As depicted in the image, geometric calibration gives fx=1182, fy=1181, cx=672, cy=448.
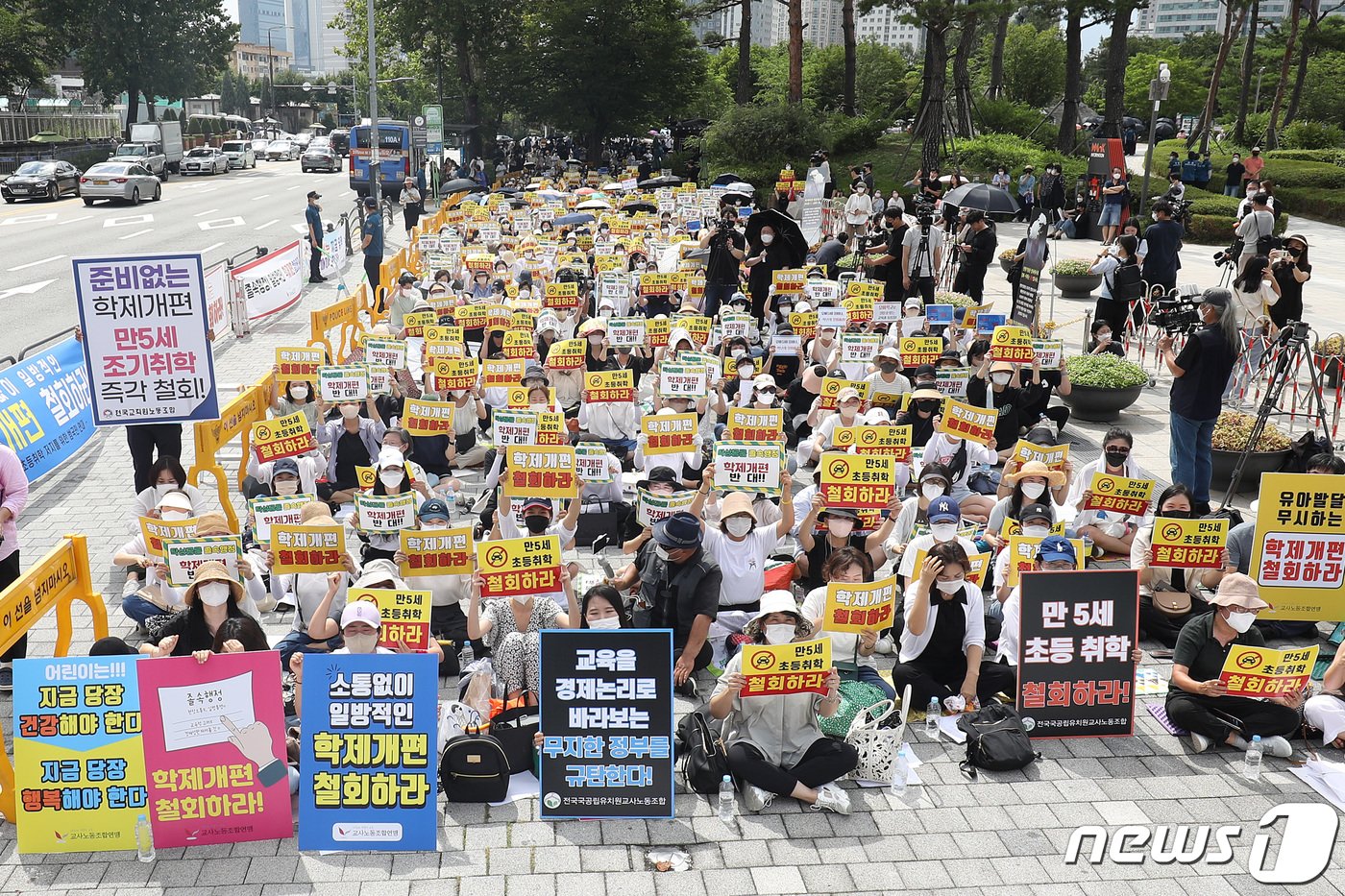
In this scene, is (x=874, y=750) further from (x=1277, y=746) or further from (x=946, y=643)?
(x=1277, y=746)

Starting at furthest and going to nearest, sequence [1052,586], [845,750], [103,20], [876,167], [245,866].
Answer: [103,20]
[876,167]
[1052,586]
[845,750]
[245,866]

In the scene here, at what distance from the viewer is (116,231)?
35.8 meters

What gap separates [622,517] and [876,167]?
3143cm

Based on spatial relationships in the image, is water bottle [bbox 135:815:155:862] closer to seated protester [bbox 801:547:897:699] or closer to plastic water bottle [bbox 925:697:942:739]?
seated protester [bbox 801:547:897:699]

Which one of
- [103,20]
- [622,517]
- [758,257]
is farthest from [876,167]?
[103,20]

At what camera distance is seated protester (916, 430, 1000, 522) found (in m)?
11.0

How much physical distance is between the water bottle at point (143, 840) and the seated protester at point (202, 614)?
105cm

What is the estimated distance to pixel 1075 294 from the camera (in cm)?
2380

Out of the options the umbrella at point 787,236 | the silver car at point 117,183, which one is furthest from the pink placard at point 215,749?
the silver car at point 117,183

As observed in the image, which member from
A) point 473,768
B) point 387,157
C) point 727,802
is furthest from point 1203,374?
point 387,157

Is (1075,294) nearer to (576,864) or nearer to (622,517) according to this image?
(622,517)

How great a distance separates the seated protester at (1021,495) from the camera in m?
9.43

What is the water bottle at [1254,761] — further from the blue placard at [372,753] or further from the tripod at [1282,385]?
the blue placard at [372,753]

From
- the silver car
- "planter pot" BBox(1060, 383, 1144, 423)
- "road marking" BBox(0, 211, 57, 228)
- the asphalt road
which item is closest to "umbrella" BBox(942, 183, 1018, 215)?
"planter pot" BBox(1060, 383, 1144, 423)
